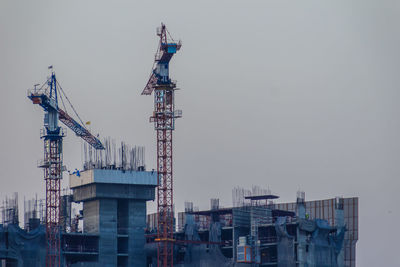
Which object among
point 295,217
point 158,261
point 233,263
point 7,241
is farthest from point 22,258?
point 295,217

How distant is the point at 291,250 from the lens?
194 meters

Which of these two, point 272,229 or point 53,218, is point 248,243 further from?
point 53,218

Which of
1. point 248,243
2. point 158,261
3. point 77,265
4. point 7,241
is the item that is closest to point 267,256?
point 248,243

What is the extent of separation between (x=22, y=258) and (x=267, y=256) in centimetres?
4984

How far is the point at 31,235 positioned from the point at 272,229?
49397 mm

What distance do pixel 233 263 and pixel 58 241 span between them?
36291 millimetres

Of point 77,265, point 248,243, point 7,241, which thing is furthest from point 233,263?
point 7,241

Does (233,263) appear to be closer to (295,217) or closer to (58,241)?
(295,217)

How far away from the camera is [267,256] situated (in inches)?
7840

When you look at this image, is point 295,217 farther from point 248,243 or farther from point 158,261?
point 158,261

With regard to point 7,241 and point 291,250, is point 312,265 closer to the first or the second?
point 291,250

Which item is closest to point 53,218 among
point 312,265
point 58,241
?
point 58,241

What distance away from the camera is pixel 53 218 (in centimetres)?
19962

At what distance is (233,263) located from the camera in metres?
198
